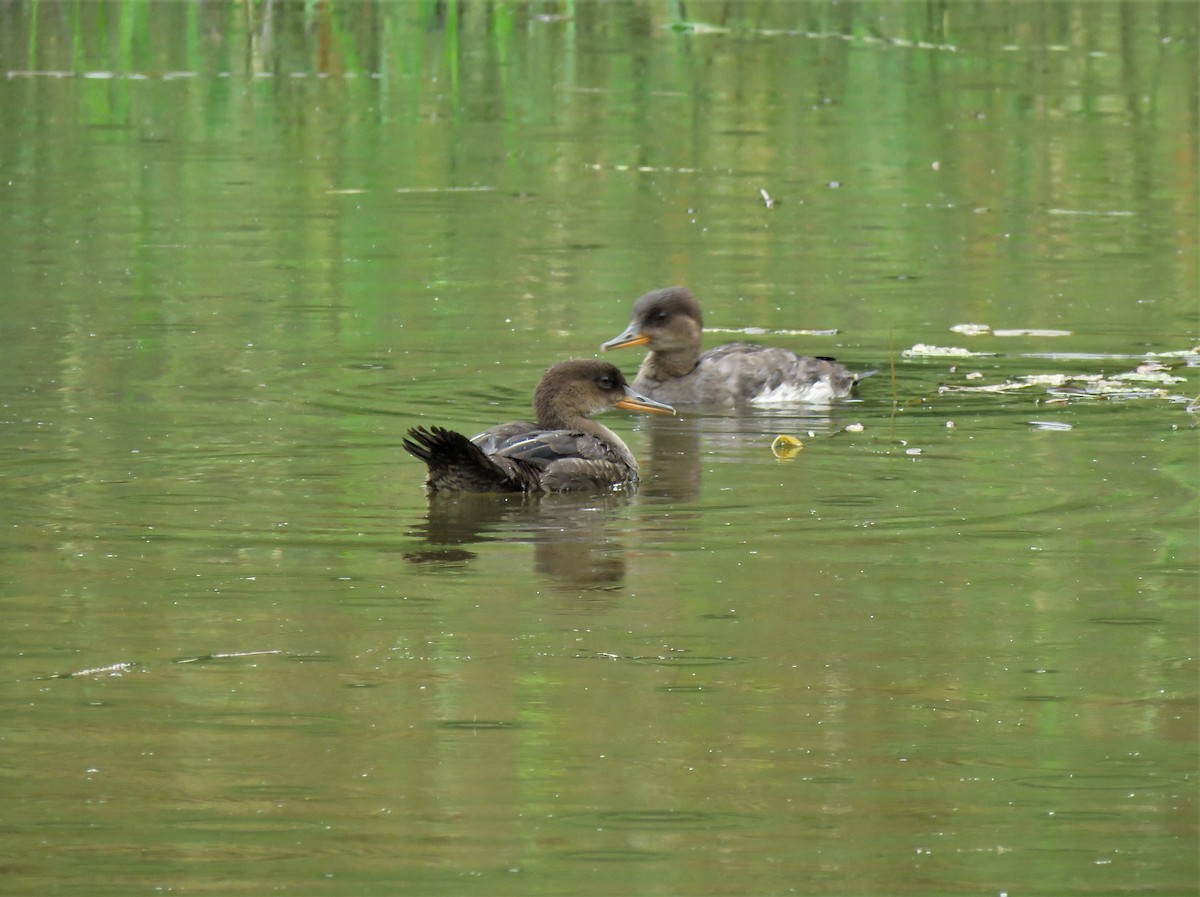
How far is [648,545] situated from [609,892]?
10.6ft

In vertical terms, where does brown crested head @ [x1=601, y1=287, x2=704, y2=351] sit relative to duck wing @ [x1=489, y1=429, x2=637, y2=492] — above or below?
above

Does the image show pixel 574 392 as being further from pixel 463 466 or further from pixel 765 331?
pixel 765 331

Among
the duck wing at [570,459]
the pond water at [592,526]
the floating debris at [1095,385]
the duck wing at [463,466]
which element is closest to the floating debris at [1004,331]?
the pond water at [592,526]

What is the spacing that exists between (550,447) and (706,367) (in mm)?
2542

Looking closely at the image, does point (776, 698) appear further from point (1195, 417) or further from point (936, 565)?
point (1195, 417)

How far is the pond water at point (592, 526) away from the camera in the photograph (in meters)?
5.14

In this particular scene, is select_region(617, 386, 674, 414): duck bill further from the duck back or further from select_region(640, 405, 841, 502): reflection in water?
the duck back

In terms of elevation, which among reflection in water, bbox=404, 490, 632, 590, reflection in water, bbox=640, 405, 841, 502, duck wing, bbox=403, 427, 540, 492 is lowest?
reflection in water, bbox=404, 490, 632, 590

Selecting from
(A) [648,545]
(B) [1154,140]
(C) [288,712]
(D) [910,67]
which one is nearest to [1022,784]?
(C) [288,712]

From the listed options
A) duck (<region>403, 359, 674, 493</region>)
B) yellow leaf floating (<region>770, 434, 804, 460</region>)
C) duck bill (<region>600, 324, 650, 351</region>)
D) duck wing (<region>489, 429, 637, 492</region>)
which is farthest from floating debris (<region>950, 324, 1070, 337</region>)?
duck wing (<region>489, 429, 637, 492</region>)

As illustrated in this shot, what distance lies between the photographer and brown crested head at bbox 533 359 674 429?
9719 mm

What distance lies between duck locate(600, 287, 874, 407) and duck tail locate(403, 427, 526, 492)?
100 inches

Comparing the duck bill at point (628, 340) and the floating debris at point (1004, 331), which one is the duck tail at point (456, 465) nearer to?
the duck bill at point (628, 340)

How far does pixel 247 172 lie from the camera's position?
18453 millimetres
